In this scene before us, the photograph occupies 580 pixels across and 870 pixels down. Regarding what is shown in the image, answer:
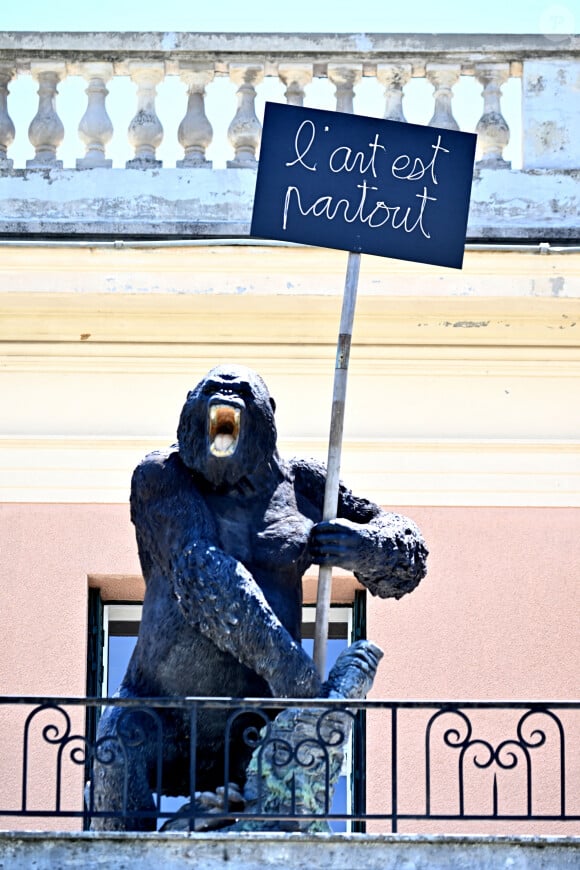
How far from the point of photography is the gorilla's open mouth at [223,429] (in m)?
11.5

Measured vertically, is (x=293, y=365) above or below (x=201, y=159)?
below

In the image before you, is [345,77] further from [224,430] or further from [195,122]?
[224,430]

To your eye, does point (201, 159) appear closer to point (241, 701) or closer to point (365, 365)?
point (365, 365)

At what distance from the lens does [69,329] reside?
50.5 ft

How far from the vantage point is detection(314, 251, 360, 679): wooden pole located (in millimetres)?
11445

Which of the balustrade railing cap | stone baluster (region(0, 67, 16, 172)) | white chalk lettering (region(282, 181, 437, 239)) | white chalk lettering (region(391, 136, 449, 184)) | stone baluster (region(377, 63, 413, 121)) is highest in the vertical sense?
the balustrade railing cap

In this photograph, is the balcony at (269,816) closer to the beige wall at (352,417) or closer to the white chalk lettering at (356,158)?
the white chalk lettering at (356,158)

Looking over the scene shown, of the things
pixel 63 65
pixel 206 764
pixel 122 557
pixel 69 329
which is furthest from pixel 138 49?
pixel 206 764

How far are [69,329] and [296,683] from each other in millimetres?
4509

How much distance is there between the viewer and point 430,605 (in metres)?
15.0

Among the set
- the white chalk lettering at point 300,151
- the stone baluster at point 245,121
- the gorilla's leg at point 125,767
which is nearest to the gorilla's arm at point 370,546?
the gorilla's leg at point 125,767

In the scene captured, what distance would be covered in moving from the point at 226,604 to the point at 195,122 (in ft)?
15.9

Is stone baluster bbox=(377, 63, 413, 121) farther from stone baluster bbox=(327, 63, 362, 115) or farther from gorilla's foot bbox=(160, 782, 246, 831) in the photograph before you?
gorilla's foot bbox=(160, 782, 246, 831)

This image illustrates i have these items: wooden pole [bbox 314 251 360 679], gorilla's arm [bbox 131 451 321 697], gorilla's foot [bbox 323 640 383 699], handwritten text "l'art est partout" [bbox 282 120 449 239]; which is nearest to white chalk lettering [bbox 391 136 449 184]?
handwritten text "l'art est partout" [bbox 282 120 449 239]
